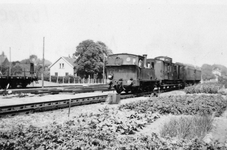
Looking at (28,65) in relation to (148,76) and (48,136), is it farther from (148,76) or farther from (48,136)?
(48,136)

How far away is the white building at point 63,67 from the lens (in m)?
54.2

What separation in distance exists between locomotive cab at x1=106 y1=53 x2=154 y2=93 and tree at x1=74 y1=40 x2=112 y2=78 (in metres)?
31.8

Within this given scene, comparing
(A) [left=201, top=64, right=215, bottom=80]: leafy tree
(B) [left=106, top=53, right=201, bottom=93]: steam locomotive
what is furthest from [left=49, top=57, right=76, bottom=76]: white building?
(A) [left=201, top=64, right=215, bottom=80]: leafy tree

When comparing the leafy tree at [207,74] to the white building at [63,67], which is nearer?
the white building at [63,67]

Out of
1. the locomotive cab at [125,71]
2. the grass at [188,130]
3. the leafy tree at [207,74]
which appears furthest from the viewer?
the leafy tree at [207,74]

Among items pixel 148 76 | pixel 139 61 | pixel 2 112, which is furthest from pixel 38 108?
A: pixel 148 76

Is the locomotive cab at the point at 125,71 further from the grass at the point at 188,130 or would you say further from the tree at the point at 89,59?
the tree at the point at 89,59

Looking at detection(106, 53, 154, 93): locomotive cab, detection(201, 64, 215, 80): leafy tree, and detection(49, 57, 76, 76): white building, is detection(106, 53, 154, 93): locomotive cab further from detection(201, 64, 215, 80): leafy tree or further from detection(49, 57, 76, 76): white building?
detection(201, 64, 215, 80): leafy tree

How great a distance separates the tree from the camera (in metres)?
47.2

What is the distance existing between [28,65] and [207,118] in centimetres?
2772

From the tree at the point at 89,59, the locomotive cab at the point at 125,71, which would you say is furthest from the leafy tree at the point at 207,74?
the locomotive cab at the point at 125,71

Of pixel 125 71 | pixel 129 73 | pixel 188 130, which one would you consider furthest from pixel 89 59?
pixel 188 130

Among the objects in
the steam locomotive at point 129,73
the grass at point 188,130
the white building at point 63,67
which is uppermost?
the white building at point 63,67

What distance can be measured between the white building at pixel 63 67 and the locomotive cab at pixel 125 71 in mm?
39739
